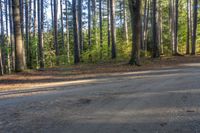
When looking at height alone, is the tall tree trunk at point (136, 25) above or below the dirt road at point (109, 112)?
above

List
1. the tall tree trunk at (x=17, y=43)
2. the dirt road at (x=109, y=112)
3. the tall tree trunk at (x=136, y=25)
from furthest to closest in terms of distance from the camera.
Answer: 1. the tall tree trunk at (x=136, y=25)
2. the tall tree trunk at (x=17, y=43)
3. the dirt road at (x=109, y=112)

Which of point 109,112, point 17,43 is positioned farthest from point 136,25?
point 109,112

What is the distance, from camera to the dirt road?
19.6 ft

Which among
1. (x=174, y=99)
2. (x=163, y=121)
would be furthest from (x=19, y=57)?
(x=163, y=121)

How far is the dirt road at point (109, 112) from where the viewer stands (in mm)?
5965

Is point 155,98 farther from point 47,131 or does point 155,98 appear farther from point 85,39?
point 85,39

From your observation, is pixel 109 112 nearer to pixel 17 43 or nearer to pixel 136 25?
pixel 136 25

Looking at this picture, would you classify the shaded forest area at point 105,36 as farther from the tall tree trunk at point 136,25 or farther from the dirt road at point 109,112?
the dirt road at point 109,112

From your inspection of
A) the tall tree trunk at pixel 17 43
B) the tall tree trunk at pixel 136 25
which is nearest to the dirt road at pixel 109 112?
the tall tree trunk at pixel 136 25

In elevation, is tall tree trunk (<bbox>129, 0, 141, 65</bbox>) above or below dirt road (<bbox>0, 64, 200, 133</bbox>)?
above

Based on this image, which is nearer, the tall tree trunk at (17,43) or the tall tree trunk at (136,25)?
the tall tree trunk at (17,43)

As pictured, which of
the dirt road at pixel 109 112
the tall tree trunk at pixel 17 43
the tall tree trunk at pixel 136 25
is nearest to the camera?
the dirt road at pixel 109 112

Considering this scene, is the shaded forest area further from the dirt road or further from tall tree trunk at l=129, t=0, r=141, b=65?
the dirt road

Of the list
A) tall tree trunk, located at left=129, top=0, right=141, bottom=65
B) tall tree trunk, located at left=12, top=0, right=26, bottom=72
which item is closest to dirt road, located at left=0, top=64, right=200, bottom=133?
tall tree trunk, located at left=129, top=0, right=141, bottom=65
